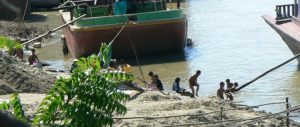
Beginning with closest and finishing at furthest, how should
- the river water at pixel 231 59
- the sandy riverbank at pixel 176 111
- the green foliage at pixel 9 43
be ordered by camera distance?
the green foliage at pixel 9 43 → the sandy riverbank at pixel 176 111 → the river water at pixel 231 59

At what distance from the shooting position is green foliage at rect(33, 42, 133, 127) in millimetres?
5953

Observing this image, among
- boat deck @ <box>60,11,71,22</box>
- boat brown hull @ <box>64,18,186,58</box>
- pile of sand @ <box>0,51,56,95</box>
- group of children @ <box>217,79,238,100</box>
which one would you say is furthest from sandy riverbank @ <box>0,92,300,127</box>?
boat deck @ <box>60,11,71,22</box>

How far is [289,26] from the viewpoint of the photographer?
20.4 meters

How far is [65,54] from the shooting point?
2555cm

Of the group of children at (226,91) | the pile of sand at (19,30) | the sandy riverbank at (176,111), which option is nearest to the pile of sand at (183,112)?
the sandy riverbank at (176,111)

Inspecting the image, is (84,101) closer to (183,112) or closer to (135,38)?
(183,112)

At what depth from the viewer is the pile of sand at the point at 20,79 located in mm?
13039

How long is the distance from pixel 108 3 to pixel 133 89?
10106mm

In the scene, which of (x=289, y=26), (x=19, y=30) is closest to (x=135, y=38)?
(x=289, y=26)

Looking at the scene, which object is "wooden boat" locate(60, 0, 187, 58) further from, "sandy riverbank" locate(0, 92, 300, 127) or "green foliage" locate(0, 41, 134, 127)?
"green foliage" locate(0, 41, 134, 127)

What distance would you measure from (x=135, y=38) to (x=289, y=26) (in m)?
4.85

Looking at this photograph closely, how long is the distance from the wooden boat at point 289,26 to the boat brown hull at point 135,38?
9.87ft

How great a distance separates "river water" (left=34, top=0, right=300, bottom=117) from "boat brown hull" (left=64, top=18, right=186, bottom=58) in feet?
1.32

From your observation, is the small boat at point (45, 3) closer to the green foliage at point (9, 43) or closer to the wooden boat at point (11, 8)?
the wooden boat at point (11, 8)
